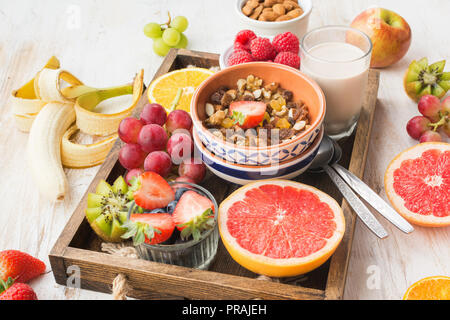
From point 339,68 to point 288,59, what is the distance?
17cm

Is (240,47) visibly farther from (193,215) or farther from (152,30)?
(193,215)

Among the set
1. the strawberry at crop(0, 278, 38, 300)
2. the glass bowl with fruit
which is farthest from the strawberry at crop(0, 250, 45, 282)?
the glass bowl with fruit

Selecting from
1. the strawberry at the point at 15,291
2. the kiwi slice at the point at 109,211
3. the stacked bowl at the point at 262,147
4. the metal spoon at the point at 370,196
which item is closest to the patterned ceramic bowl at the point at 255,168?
the stacked bowl at the point at 262,147

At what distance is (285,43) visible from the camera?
66.9 inches

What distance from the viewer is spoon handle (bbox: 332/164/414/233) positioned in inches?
54.5

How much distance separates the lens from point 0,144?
1.86 meters

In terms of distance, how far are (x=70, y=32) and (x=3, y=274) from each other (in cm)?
137

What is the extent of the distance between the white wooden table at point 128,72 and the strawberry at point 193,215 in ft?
1.08

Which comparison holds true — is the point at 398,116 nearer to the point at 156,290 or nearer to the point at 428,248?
the point at 428,248

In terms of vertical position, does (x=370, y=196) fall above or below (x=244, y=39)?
below

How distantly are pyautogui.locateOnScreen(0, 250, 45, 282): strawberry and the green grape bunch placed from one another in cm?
110

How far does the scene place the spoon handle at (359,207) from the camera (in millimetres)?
1375

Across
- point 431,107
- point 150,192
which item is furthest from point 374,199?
point 150,192

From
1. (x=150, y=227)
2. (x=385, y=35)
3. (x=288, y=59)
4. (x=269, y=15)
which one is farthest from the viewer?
(x=385, y=35)
